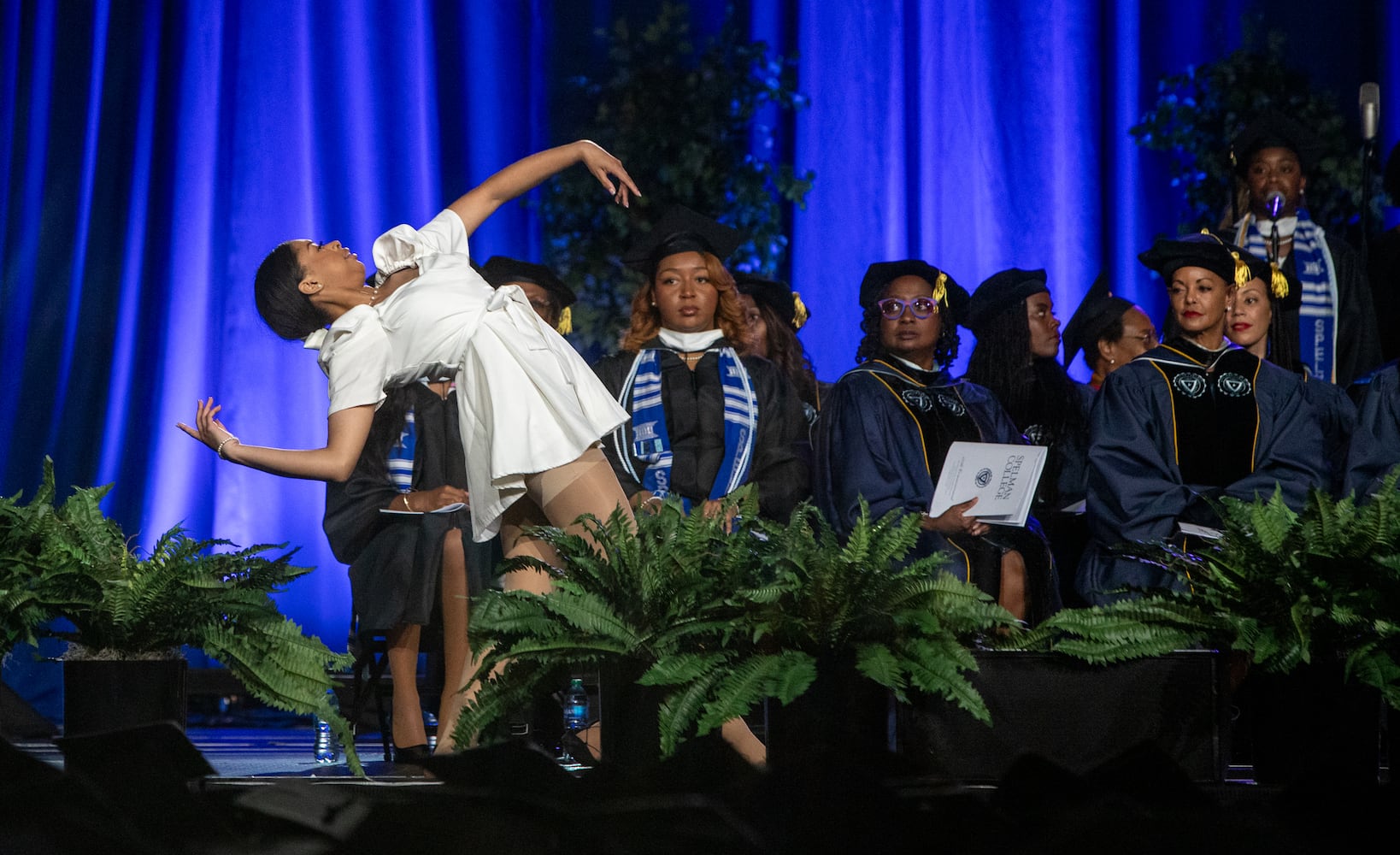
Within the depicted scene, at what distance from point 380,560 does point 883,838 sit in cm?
306

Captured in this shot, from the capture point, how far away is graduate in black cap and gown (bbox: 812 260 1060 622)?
4.65 metres

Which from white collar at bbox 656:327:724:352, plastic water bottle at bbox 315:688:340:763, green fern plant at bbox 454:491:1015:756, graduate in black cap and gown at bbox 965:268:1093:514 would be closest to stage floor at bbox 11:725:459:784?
A: plastic water bottle at bbox 315:688:340:763

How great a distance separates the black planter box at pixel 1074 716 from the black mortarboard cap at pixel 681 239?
3.02m

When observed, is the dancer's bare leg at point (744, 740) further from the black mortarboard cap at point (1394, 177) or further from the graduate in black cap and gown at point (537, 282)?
the black mortarboard cap at point (1394, 177)

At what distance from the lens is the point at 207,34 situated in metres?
6.47


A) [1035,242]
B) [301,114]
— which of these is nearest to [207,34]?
[301,114]

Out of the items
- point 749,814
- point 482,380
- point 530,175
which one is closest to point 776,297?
point 530,175

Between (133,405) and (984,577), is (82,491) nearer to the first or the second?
(984,577)

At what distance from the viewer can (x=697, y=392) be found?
15.8 ft

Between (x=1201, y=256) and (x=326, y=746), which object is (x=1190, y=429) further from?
(x=326, y=746)

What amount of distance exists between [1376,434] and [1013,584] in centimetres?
124

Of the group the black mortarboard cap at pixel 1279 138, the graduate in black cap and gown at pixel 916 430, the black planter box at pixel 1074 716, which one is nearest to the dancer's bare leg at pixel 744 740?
the black planter box at pixel 1074 716

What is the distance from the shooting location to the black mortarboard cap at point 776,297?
5652mm

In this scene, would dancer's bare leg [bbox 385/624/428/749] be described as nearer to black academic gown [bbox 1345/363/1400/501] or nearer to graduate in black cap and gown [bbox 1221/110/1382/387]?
black academic gown [bbox 1345/363/1400/501]
